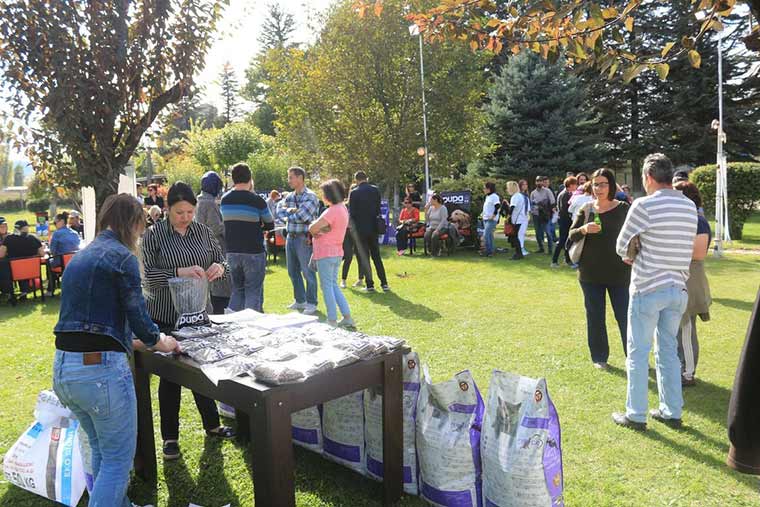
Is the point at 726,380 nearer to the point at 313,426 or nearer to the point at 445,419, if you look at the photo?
the point at 445,419

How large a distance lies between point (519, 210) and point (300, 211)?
6.46 m

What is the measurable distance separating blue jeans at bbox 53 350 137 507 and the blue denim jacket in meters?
0.14

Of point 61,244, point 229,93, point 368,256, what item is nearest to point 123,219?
point 368,256

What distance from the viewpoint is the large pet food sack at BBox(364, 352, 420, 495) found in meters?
3.30

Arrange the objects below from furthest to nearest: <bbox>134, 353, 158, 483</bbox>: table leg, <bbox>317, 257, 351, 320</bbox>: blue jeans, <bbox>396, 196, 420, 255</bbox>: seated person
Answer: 1. <bbox>396, 196, 420, 255</bbox>: seated person
2. <bbox>317, 257, 351, 320</bbox>: blue jeans
3. <bbox>134, 353, 158, 483</bbox>: table leg

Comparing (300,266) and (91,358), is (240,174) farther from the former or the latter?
(91,358)

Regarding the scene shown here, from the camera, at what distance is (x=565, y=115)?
25188 millimetres

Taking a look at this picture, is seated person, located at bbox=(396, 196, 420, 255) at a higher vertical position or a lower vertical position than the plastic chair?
higher

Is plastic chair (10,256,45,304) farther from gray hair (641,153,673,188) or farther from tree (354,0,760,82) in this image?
gray hair (641,153,673,188)

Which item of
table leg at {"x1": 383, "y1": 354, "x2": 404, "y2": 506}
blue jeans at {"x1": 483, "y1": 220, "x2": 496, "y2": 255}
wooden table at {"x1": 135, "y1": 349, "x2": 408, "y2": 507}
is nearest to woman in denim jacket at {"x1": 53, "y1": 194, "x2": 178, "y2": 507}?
wooden table at {"x1": 135, "y1": 349, "x2": 408, "y2": 507}

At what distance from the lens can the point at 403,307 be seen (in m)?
8.34

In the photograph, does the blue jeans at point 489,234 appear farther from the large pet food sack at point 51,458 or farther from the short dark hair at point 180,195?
the large pet food sack at point 51,458

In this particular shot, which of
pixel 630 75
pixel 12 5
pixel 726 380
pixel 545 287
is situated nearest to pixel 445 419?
pixel 630 75

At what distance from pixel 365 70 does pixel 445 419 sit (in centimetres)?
1714
